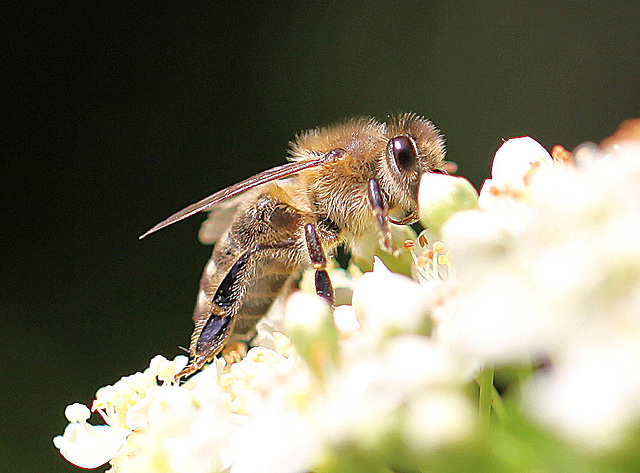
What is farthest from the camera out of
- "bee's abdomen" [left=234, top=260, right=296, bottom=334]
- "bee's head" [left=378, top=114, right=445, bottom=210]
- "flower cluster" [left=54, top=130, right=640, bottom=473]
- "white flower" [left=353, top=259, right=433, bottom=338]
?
"bee's abdomen" [left=234, top=260, right=296, bottom=334]

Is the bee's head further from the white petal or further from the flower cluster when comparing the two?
the white petal

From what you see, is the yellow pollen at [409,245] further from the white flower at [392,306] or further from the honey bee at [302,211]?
the white flower at [392,306]

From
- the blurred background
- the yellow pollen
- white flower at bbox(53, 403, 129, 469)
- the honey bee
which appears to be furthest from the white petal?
the blurred background

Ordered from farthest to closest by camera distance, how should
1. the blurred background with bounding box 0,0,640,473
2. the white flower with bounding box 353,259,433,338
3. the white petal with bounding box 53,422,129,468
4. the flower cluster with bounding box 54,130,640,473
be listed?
the blurred background with bounding box 0,0,640,473 < the white petal with bounding box 53,422,129,468 < the white flower with bounding box 353,259,433,338 < the flower cluster with bounding box 54,130,640,473

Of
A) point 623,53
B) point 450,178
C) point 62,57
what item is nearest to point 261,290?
point 450,178

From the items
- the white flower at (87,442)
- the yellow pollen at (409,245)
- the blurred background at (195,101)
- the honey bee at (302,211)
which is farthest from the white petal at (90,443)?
the blurred background at (195,101)

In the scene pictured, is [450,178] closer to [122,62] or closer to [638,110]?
[638,110]
